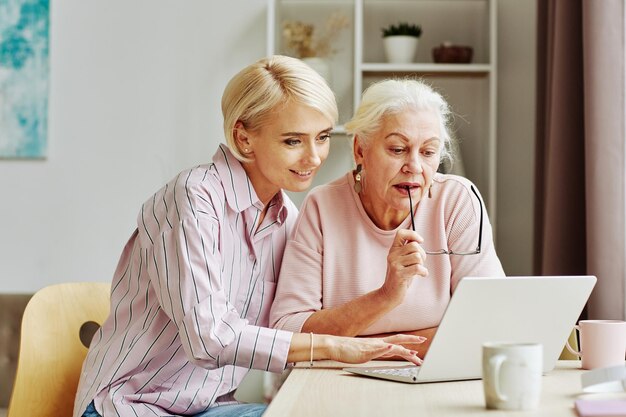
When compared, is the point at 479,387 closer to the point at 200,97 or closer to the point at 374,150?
the point at 374,150

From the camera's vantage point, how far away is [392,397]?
116 cm

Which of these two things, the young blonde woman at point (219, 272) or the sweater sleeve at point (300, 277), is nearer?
the young blonde woman at point (219, 272)

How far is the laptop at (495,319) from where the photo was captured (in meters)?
1.18

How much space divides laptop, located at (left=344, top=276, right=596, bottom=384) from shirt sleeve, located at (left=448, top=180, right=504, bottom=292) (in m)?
0.40

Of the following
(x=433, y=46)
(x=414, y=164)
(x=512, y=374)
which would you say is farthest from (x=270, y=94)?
(x=433, y=46)

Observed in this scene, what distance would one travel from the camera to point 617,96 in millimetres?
2312

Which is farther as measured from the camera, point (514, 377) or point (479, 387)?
point (479, 387)

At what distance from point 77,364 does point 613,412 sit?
4.22 ft

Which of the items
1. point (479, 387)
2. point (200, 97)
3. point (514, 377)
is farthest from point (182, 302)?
point (200, 97)

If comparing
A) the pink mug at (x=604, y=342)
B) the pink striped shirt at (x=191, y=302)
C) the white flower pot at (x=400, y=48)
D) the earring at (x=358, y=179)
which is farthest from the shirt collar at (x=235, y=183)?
the white flower pot at (x=400, y=48)

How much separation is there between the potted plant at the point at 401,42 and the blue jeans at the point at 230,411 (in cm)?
174

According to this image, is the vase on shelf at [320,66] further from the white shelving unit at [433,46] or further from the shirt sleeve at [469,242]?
the shirt sleeve at [469,242]

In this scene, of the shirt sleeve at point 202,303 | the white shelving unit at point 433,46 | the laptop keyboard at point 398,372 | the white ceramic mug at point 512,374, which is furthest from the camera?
the white shelving unit at point 433,46

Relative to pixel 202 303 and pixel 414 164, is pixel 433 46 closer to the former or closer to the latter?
pixel 414 164
